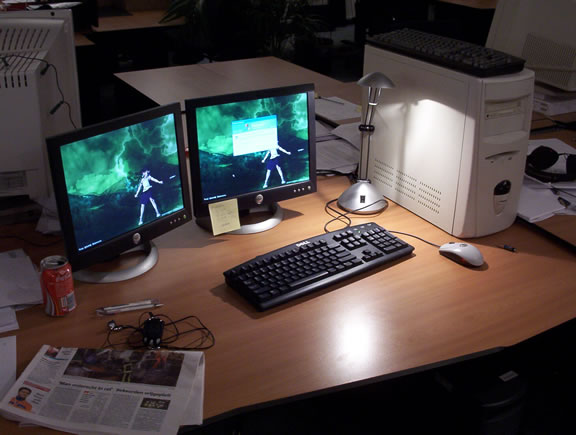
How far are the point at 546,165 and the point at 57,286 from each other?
5.17 feet

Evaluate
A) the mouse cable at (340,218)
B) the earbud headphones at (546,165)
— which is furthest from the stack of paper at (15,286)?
the earbud headphones at (546,165)

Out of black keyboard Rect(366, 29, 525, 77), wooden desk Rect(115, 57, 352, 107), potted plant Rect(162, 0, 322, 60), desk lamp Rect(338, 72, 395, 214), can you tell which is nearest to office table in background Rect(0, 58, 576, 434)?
desk lamp Rect(338, 72, 395, 214)

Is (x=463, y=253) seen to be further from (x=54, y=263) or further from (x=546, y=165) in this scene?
(x=54, y=263)

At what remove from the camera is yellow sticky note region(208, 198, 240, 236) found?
1672 mm

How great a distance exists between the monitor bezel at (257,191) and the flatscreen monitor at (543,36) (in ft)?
4.27

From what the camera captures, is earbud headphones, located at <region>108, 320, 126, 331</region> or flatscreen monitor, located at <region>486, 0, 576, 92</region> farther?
flatscreen monitor, located at <region>486, 0, 576, 92</region>

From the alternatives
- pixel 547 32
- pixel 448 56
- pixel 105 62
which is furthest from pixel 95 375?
pixel 105 62

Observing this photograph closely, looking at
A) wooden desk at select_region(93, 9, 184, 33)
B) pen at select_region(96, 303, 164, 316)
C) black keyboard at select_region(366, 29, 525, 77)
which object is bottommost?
pen at select_region(96, 303, 164, 316)

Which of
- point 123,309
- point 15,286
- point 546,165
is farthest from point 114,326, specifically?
point 546,165

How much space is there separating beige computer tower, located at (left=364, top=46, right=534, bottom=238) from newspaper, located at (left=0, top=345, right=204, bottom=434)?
0.86m

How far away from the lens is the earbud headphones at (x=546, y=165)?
1.99 m

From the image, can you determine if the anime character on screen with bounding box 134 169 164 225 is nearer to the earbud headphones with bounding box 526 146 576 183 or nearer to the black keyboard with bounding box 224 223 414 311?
the black keyboard with bounding box 224 223 414 311

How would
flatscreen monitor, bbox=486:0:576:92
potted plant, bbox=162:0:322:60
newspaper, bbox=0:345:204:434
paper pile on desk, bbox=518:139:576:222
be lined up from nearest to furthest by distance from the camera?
newspaper, bbox=0:345:204:434, paper pile on desk, bbox=518:139:576:222, flatscreen monitor, bbox=486:0:576:92, potted plant, bbox=162:0:322:60

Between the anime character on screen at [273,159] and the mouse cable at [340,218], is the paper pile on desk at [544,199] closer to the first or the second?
the mouse cable at [340,218]
